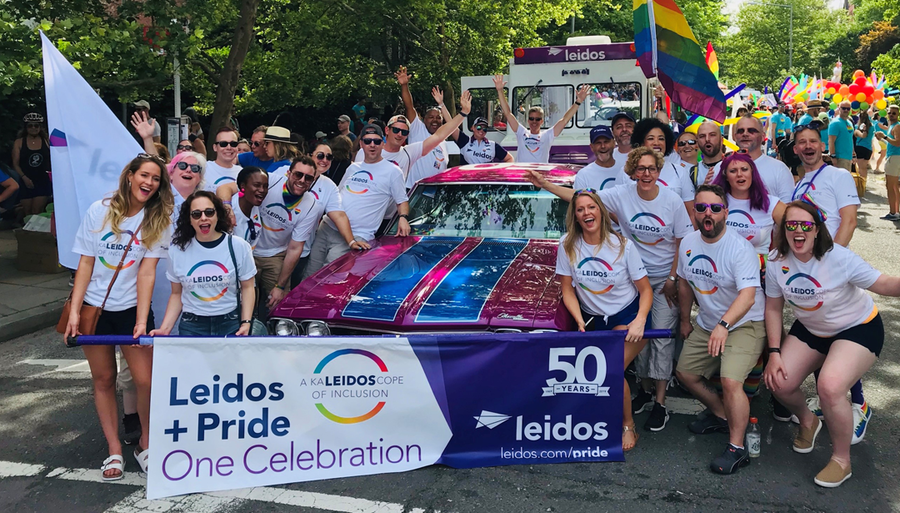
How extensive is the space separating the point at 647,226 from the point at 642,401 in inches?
47.0

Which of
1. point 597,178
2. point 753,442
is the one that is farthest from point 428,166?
point 753,442

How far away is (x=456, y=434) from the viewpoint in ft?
14.7

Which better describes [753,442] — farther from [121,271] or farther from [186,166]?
[186,166]

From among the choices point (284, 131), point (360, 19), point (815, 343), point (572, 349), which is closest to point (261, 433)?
point (572, 349)

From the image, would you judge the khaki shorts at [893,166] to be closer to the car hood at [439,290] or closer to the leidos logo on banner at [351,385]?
the car hood at [439,290]

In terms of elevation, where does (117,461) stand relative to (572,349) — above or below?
below

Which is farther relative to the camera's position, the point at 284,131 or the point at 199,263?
the point at 284,131

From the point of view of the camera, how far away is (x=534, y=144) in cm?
940

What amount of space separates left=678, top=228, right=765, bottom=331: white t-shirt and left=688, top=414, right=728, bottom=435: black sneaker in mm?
643

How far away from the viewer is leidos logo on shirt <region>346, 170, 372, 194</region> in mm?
6566

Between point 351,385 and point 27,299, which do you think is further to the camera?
point 27,299

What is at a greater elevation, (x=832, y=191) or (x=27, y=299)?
(x=832, y=191)

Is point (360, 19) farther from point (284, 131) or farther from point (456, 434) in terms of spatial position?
point (456, 434)

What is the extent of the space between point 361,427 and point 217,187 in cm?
259
